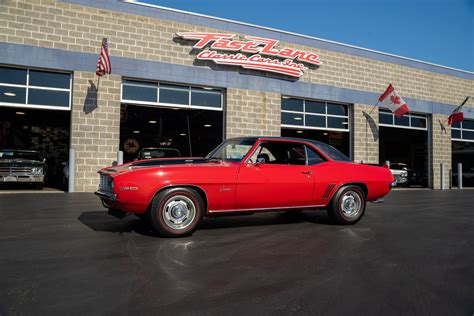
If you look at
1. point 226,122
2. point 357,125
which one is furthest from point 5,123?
point 357,125

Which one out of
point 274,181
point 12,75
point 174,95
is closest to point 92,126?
point 12,75

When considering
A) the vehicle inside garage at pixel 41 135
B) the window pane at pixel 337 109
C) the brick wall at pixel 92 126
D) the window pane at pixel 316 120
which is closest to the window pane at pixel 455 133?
the window pane at pixel 337 109

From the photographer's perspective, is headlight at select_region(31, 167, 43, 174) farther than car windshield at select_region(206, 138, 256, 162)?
Yes

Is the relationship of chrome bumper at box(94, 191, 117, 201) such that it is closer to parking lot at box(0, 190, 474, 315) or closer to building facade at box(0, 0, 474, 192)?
parking lot at box(0, 190, 474, 315)

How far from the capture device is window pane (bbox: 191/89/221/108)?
13.8 metres

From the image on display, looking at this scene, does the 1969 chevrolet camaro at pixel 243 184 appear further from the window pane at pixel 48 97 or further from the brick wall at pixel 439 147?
the brick wall at pixel 439 147

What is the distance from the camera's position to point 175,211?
191 inches

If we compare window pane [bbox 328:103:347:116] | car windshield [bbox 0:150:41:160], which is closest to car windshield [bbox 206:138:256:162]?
car windshield [bbox 0:150:41:160]

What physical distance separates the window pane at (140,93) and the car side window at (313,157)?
8558 millimetres

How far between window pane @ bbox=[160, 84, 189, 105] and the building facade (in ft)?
0.14

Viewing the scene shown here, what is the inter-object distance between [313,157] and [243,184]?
1.57 metres

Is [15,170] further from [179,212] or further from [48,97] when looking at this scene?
[179,212]

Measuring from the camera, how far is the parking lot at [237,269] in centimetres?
262

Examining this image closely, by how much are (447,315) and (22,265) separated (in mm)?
3843
